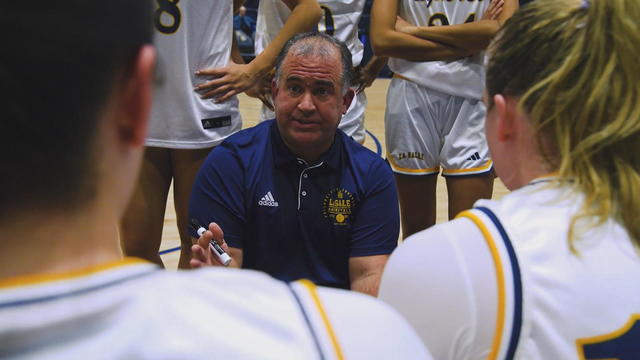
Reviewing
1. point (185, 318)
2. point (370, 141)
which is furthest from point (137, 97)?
point (370, 141)

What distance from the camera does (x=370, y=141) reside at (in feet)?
24.8

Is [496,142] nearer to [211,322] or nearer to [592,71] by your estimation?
[592,71]

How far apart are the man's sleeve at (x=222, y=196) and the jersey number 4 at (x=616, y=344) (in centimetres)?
152

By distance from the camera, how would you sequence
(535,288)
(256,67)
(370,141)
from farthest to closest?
(370,141) → (256,67) → (535,288)

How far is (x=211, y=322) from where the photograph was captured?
1.91ft

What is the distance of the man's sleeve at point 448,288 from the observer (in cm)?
100

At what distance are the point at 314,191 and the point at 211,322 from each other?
1.83 meters

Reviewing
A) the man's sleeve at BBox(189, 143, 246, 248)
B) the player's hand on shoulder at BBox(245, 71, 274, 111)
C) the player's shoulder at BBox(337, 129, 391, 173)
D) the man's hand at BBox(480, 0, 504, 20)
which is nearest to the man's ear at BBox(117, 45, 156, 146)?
the man's sleeve at BBox(189, 143, 246, 248)

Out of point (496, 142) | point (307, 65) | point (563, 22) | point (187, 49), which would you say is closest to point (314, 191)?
point (307, 65)

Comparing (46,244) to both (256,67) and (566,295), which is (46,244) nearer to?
(566,295)

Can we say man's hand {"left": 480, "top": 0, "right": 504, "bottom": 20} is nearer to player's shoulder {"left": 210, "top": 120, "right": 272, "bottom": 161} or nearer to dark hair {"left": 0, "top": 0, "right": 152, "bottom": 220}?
player's shoulder {"left": 210, "top": 120, "right": 272, "bottom": 161}

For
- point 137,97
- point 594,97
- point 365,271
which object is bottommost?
point 365,271

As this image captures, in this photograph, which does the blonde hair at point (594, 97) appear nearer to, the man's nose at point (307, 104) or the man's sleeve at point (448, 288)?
the man's sleeve at point (448, 288)

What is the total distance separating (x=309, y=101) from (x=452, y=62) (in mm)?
1163
